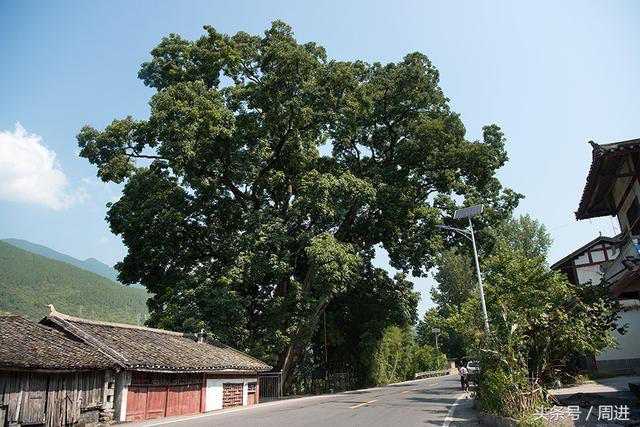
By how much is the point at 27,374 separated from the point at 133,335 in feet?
22.3

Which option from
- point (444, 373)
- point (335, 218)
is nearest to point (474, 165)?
point (335, 218)

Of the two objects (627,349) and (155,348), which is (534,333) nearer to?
(155,348)

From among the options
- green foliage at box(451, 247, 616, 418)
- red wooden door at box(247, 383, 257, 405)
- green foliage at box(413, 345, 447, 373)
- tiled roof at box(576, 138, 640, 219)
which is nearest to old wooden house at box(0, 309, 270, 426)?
red wooden door at box(247, 383, 257, 405)

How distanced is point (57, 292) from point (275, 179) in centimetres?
11685

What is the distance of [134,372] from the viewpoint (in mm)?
16969

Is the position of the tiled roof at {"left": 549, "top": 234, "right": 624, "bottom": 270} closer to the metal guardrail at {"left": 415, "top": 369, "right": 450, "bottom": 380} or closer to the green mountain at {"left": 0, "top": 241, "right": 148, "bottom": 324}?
the metal guardrail at {"left": 415, "top": 369, "right": 450, "bottom": 380}

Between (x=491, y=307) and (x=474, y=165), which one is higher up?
(x=474, y=165)

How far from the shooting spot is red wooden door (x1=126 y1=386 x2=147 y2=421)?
649 inches

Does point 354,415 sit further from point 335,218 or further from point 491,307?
point 335,218

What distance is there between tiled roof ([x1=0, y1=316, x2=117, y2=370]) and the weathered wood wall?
1.61ft

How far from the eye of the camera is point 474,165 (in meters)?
28.8

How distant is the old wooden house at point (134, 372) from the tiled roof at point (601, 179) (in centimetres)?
1634

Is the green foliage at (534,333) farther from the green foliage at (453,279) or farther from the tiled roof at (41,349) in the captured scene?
the green foliage at (453,279)

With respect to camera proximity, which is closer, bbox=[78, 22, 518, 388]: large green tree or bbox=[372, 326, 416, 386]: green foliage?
bbox=[78, 22, 518, 388]: large green tree
